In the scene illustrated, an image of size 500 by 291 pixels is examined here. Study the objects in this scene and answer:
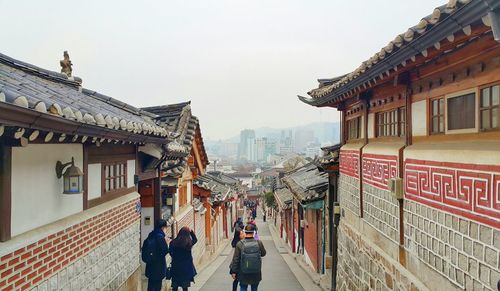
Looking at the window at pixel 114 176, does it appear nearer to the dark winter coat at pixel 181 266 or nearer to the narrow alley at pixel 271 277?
the dark winter coat at pixel 181 266

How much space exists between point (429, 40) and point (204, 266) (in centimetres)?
1602

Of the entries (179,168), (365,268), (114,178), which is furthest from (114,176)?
(365,268)

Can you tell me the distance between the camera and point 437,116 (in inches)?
234

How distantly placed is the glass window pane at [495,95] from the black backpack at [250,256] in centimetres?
597

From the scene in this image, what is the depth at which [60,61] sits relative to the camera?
951 centimetres

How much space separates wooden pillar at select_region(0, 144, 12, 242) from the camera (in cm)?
430

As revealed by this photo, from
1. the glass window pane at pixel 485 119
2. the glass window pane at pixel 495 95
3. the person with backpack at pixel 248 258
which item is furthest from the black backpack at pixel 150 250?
the glass window pane at pixel 495 95

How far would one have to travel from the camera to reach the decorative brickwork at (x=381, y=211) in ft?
24.1

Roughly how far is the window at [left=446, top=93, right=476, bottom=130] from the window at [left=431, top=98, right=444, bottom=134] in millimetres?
228

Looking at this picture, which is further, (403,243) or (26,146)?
(403,243)

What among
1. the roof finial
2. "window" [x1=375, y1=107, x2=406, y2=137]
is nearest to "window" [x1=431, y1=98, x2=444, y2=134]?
"window" [x1=375, y1=107, x2=406, y2=137]

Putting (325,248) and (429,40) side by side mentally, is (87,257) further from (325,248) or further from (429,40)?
(325,248)

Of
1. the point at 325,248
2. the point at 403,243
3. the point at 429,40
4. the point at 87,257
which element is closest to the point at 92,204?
the point at 87,257

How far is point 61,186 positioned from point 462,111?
5093 millimetres
